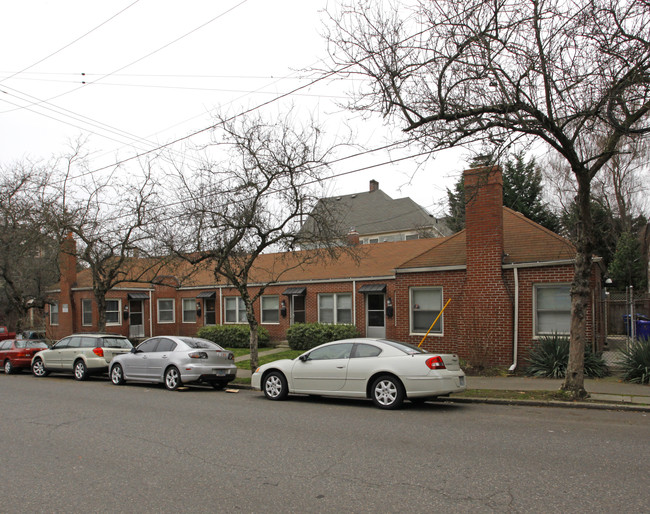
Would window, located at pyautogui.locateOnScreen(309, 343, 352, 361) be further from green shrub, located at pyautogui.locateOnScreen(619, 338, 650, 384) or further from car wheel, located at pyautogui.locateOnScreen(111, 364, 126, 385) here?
green shrub, located at pyautogui.locateOnScreen(619, 338, 650, 384)

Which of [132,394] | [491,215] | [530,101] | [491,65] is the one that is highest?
[491,65]

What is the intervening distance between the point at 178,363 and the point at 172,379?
52 cm

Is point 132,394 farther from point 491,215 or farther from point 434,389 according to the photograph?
point 491,215

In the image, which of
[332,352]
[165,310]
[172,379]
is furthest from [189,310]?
[332,352]

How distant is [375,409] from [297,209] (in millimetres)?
6584

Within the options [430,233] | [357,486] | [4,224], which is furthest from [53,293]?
[357,486]

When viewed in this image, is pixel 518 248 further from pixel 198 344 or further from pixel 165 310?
pixel 165 310

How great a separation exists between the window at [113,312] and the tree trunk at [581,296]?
25.7 m

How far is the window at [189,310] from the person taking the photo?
97.9 feet

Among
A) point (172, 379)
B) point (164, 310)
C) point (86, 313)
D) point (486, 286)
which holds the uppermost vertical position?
point (486, 286)

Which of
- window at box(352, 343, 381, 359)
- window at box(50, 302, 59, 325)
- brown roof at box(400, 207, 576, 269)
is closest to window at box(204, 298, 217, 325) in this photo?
window at box(50, 302, 59, 325)

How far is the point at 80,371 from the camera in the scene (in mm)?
16891

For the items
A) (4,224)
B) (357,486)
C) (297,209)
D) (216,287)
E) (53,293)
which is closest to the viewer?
(357,486)

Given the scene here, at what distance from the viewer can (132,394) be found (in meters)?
13.2
